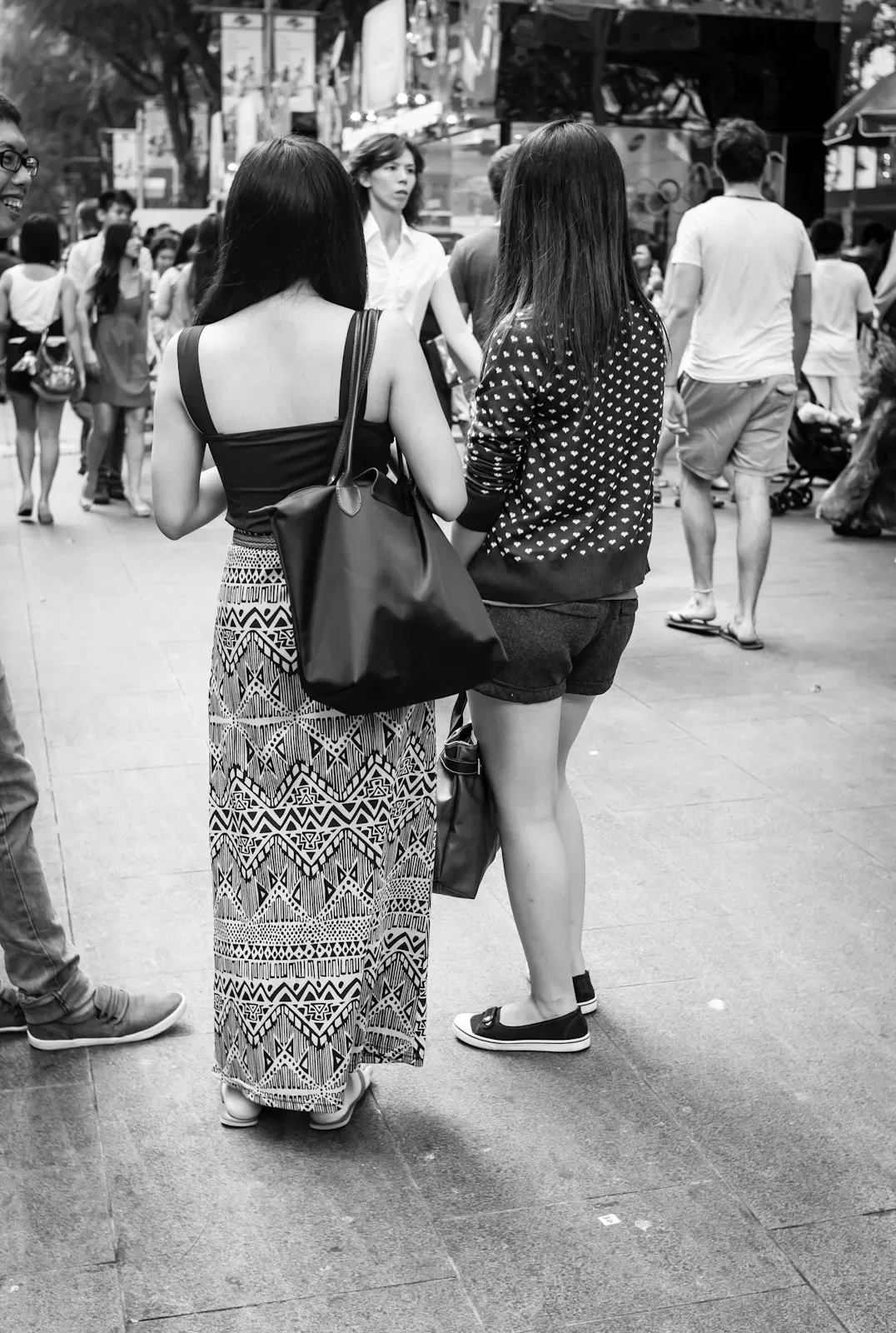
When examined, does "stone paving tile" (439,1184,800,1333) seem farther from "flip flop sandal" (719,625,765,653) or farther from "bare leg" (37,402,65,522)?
"bare leg" (37,402,65,522)

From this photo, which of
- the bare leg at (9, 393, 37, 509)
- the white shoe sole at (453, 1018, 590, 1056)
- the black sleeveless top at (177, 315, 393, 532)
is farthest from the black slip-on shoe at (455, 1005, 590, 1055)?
the bare leg at (9, 393, 37, 509)

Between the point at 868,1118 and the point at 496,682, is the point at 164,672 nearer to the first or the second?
the point at 496,682

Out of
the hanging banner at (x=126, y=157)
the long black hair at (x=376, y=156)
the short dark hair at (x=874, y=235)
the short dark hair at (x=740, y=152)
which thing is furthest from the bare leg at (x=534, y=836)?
the hanging banner at (x=126, y=157)

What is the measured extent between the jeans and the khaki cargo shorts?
4.32m

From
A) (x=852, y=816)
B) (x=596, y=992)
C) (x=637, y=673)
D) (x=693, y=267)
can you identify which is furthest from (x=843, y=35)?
(x=596, y=992)

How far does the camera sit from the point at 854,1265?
8.79 ft

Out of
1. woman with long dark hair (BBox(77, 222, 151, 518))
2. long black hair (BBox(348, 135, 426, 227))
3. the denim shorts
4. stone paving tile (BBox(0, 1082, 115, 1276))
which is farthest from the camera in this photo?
woman with long dark hair (BBox(77, 222, 151, 518))

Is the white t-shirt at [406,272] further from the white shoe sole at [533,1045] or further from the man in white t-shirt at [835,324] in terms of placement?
the man in white t-shirt at [835,324]

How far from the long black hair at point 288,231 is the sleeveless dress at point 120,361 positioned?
8.36 metres

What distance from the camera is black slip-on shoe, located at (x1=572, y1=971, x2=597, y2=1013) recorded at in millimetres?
3605

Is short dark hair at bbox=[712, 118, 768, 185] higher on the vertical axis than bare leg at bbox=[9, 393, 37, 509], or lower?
higher

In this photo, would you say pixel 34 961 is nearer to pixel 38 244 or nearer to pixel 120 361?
pixel 38 244

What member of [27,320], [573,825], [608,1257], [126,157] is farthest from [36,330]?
[126,157]

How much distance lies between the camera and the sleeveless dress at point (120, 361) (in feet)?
A: 36.0
